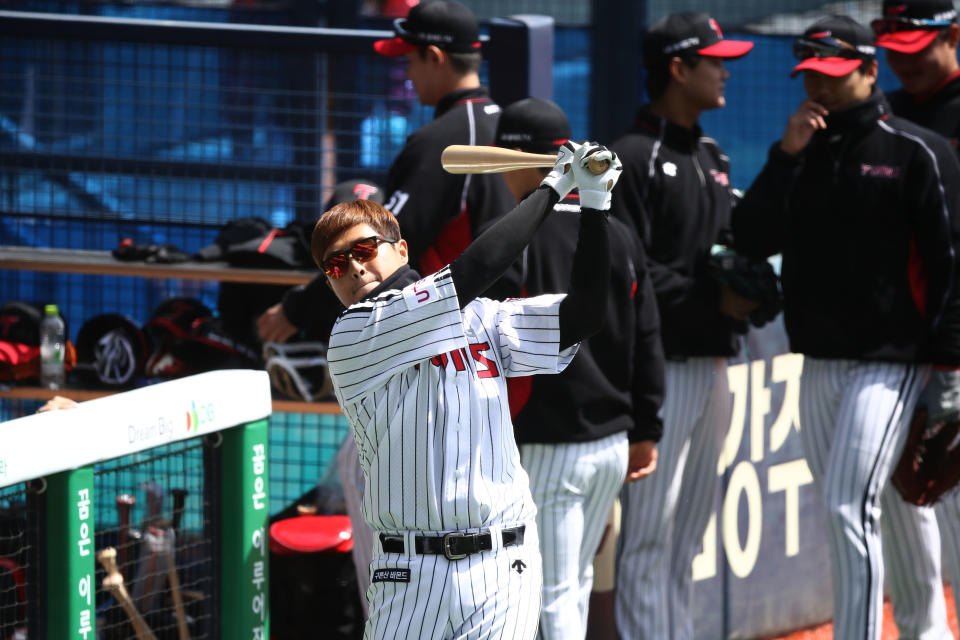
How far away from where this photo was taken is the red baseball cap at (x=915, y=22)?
439cm

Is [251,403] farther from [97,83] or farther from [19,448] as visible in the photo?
[97,83]

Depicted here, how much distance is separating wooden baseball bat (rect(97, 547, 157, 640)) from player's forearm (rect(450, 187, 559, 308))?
1.29 meters

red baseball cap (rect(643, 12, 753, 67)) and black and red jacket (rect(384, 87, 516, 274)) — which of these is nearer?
black and red jacket (rect(384, 87, 516, 274))

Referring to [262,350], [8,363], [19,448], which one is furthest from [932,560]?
[8,363]

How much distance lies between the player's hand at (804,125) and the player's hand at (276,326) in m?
1.53

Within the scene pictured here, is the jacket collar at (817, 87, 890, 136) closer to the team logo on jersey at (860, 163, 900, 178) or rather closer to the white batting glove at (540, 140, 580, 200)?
the team logo on jersey at (860, 163, 900, 178)

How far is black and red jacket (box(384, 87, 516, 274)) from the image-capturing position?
3.74 m

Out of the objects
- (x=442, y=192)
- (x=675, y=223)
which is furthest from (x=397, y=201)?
(x=675, y=223)

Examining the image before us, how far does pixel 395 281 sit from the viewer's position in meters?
2.63

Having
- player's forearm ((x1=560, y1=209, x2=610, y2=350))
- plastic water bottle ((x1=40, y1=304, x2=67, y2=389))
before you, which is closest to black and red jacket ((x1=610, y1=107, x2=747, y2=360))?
player's forearm ((x1=560, y1=209, x2=610, y2=350))

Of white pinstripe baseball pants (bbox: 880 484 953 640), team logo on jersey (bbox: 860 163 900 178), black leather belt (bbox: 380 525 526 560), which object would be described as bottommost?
white pinstripe baseball pants (bbox: 880 484 953 640)

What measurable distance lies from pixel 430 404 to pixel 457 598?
0.35 m

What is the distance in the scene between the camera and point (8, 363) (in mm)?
4703

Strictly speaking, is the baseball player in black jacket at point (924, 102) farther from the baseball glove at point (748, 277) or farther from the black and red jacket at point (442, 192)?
the black and red jacket at point (442, 192)
